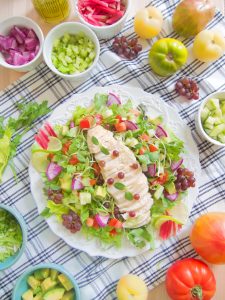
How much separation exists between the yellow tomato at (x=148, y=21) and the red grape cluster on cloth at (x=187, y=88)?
0.20m

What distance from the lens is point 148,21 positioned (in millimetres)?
1735

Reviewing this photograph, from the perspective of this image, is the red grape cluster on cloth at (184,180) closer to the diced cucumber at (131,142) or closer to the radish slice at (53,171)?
the diced cucumber at (131,142)

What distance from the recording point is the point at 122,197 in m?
1.64

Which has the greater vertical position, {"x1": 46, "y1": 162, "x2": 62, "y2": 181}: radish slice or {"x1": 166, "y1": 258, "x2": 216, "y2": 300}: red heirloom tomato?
{"x1": 46, "y1": 162, "x2": 62, "y2": 181}: radish slice

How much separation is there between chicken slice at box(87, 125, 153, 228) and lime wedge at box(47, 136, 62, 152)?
117mm

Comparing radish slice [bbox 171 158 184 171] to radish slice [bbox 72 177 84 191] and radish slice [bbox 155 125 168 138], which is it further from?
radish slice [bbox 72 177 84 191]

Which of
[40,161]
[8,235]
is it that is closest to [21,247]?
[8,235]

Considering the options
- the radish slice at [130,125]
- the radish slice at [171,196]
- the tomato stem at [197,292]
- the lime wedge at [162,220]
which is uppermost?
the radish slice at [130,125]

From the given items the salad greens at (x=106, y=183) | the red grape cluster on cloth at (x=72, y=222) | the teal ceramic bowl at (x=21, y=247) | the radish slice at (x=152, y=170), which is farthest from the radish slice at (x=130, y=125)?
the teal ceramic bowl at (x=21, y=247)

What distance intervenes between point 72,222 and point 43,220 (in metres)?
0.13

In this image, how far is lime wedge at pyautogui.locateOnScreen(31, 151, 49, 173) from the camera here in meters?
1.69

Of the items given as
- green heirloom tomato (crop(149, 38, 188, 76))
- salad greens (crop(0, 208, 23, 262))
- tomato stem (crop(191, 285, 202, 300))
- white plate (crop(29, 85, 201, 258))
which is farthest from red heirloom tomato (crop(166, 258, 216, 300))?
green heirloom tomato (crop(149, 38, 188, 76))

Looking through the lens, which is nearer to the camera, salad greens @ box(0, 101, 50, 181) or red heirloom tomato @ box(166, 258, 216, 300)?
red heirloom tomato @ box(166, 258, 216, 300)

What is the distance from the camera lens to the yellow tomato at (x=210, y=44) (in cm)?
172
